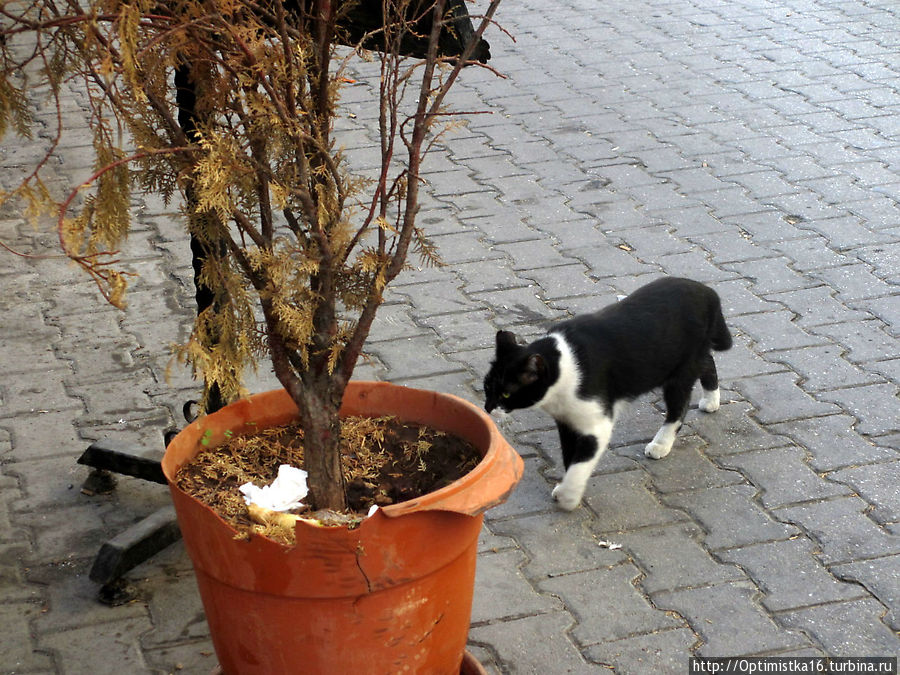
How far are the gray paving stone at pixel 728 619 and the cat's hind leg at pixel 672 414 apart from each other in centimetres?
78

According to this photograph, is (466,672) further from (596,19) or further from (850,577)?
(596,19)


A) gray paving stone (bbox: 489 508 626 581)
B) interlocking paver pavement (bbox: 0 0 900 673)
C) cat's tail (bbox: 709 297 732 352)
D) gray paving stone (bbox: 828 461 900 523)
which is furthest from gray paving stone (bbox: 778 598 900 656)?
cat's tail (bbox: 709 297 732 352)

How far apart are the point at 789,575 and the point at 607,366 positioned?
3.12ft

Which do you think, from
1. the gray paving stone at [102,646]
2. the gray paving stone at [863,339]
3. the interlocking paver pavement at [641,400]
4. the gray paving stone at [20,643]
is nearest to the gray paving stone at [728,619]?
the interlocking paver pavement at [641,400]

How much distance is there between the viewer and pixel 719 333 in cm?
413

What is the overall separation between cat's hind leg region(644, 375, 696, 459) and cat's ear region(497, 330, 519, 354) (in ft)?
2.52

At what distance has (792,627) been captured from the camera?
311cm

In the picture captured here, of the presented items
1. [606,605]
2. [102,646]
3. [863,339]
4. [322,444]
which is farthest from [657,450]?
[102,646]

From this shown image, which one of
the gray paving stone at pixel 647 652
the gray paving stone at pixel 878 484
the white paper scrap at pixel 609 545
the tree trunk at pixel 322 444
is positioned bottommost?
the white paper scrap at pixel 609 545

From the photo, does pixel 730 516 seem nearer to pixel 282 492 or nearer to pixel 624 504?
pixel 624 504

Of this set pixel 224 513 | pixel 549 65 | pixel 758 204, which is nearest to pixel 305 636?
pixel 224 513

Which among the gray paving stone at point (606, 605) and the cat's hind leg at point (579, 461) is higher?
the cat's hind leg at point (579, 461)

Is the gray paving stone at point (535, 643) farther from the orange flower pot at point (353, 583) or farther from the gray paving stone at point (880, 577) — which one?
the gray paving stone at point (880, 577)

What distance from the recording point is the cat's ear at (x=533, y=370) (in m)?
3.51
